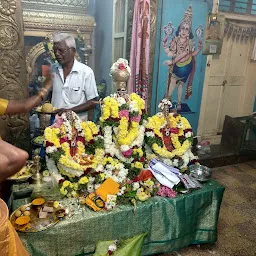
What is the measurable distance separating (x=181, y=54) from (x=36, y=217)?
4327 mm

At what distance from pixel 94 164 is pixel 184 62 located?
3.54 meters

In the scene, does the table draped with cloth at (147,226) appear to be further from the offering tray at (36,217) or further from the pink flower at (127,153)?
the pink flower at (127,153)

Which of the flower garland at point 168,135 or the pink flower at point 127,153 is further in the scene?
the flower garland at point 168,135

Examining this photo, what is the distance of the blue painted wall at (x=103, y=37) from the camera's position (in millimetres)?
5938

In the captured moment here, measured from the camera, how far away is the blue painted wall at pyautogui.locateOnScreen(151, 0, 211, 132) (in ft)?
17.3

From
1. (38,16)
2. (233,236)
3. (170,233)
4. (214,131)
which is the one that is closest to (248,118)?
(214,131)

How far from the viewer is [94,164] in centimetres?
311

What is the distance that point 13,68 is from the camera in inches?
151

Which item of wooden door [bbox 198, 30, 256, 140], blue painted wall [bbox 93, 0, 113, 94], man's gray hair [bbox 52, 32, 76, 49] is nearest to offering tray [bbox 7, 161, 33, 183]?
man's gray hair [bbox 52, 32, 76, 49]

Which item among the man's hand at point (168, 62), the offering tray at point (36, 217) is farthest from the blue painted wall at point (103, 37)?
the offering tray at point (36, 217)

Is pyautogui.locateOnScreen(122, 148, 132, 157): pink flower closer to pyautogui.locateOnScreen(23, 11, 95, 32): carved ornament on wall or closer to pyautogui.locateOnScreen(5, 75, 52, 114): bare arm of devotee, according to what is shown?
pyautogui.locateOnScreen(5, 75, 52, 114): bare arm of devotee

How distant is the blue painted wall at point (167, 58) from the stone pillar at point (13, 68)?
2.63m

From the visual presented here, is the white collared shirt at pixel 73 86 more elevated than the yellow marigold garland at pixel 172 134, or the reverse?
the white collared shirt at pixel 73 86

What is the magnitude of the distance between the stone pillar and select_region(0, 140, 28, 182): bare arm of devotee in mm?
2878
